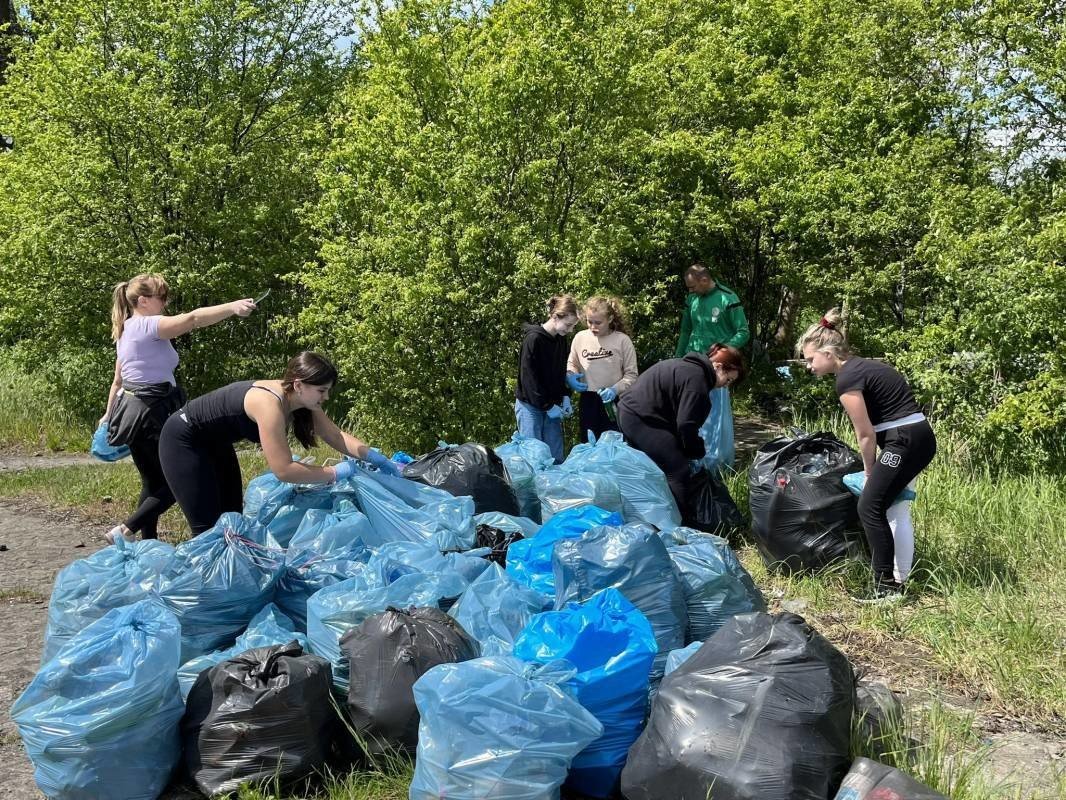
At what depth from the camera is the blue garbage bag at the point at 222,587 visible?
376 centimetres

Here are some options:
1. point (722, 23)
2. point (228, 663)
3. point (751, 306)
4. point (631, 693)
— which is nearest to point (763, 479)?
point (631, 693)

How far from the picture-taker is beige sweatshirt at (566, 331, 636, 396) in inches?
269

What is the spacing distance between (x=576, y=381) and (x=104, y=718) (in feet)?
14.5

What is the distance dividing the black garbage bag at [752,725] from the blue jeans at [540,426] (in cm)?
378

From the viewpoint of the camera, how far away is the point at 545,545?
13.9 ft

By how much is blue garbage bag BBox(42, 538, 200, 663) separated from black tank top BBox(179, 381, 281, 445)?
0.81 meters

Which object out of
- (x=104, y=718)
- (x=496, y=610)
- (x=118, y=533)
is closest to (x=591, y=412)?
(x=118, y=533)

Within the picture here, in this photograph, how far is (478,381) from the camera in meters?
8.34

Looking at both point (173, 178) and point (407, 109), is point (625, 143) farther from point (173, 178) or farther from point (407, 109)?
point (173, 178)

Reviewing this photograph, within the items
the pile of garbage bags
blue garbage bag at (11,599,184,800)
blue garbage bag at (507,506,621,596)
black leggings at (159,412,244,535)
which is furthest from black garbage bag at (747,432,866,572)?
blue garbage bag at (11,599,184,800)

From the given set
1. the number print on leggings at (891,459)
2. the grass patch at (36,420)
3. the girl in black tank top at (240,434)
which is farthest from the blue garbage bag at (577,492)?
the grass patch at (36,420)

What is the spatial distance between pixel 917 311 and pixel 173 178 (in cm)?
712

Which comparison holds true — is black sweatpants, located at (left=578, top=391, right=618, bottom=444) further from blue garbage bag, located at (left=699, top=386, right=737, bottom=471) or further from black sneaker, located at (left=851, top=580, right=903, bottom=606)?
black sneaker, located at (left=851, top=580, right=903, bottom=606)

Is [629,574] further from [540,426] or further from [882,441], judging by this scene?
[540,426]
